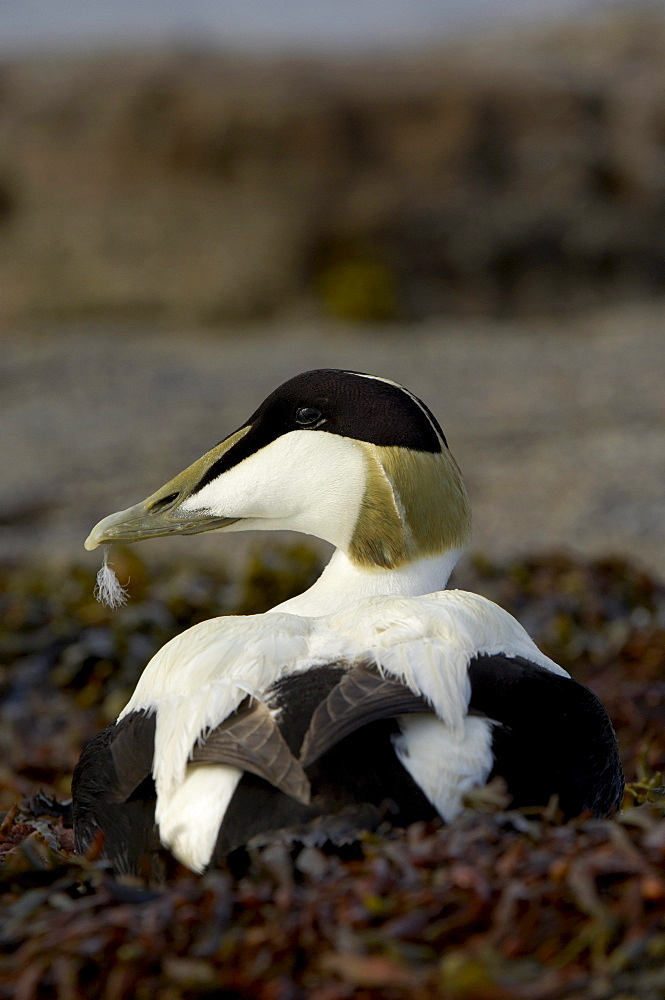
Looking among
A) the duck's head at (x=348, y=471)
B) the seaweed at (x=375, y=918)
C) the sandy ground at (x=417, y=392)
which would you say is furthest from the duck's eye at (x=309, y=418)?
the sandy ground at (x=417, y=392)

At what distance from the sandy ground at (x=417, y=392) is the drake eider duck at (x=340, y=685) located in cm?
366

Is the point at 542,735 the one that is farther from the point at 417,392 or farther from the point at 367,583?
the point at 417,392

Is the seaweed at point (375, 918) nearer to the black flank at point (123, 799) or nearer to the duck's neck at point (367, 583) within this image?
the black flank at point (123, 799)

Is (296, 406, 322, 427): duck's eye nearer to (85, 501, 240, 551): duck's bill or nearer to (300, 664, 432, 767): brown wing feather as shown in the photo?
(85, 501, 240, 551): duck's bill

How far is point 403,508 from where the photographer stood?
2.36 meters

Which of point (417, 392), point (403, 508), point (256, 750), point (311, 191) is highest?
point (311, 191)

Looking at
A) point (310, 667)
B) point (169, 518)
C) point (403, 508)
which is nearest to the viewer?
point (310, 667)

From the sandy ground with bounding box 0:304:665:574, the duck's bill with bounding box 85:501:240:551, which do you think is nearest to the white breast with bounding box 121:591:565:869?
the duck's bill with bounding box 85:501:240:551

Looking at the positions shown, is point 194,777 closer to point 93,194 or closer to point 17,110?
point 93,194

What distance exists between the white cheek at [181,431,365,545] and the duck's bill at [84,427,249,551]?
0.23 feet

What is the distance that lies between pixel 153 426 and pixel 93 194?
6647mm

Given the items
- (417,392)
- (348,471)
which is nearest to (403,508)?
(348,471)

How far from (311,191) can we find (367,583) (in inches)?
507

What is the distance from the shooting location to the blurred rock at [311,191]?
1423cm
